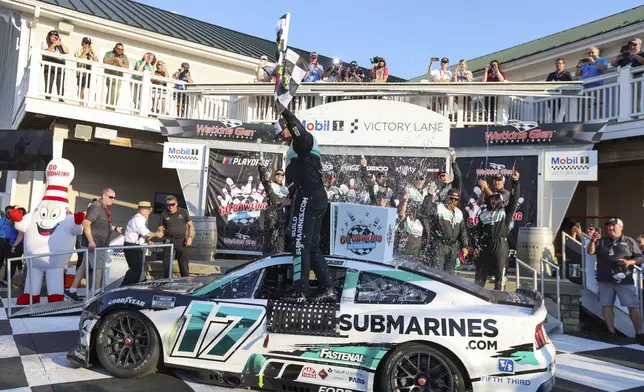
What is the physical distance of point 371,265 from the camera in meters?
4.38

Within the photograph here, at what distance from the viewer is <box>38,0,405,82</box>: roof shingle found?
15623 mm

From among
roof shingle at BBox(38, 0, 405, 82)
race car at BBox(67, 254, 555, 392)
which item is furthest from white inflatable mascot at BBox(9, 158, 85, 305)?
roof shingle at BBox(38, 0, 405, 82)

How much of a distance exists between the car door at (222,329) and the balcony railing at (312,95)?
847 centimetres

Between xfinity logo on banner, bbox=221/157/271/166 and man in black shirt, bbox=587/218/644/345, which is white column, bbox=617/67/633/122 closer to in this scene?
man in black shirt, bbox=587/218/644/345

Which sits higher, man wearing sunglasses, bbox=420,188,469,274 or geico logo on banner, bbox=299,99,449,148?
geico logo on banner, bbox=299,99,449,148

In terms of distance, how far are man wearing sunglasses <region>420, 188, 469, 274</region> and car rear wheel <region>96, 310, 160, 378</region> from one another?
464 cm

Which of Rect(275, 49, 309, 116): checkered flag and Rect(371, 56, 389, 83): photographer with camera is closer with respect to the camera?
Rect(275, 49, 309, 116): checkered flag

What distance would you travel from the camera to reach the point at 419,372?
391 centimetres

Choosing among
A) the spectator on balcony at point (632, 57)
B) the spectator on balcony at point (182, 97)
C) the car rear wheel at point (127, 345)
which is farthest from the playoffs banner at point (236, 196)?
the spectator on balcony at point (632, 57)

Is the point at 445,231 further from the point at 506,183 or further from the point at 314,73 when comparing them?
the point at 314,73

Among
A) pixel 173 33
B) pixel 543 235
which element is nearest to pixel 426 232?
pixel 543 235

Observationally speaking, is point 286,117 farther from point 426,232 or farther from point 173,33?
point 173,33

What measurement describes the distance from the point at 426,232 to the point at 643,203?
8951 millimetres

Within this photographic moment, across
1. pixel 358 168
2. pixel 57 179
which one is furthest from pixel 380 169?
pixel 57 179
